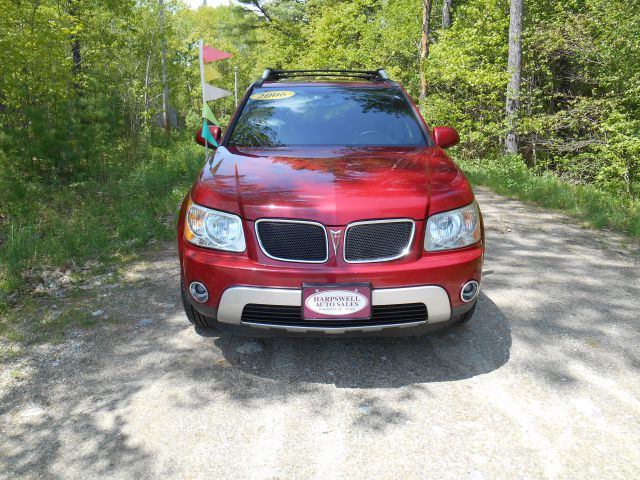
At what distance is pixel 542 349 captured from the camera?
357cm

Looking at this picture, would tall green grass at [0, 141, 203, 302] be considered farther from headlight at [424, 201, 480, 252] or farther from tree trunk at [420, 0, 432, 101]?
tree trunk at [420, 0, 432, 101]

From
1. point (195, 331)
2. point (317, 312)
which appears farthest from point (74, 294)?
point (317, 312)

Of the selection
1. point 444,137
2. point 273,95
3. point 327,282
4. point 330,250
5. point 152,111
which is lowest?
point 327,282

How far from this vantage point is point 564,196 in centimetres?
844

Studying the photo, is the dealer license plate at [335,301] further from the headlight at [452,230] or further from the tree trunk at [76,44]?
the tree trunk at [76,44]

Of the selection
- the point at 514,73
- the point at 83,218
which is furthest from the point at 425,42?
the point at 83,218

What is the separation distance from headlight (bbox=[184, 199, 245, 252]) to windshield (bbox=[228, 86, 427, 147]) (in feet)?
3.54

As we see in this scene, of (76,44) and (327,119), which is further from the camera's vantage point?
(76,44)

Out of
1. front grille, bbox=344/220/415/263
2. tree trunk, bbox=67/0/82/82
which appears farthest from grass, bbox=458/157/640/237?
tree trunk, bbox=67/0/82/82

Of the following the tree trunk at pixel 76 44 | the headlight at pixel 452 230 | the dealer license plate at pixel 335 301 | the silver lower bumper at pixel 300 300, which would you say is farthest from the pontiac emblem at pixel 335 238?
the tree trunk at pixel 76 44

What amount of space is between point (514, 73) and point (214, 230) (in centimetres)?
1292

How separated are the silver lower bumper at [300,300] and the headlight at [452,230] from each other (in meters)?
0.28

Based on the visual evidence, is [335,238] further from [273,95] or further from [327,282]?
[273,95]

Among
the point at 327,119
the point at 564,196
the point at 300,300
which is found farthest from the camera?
the point at 564,196
